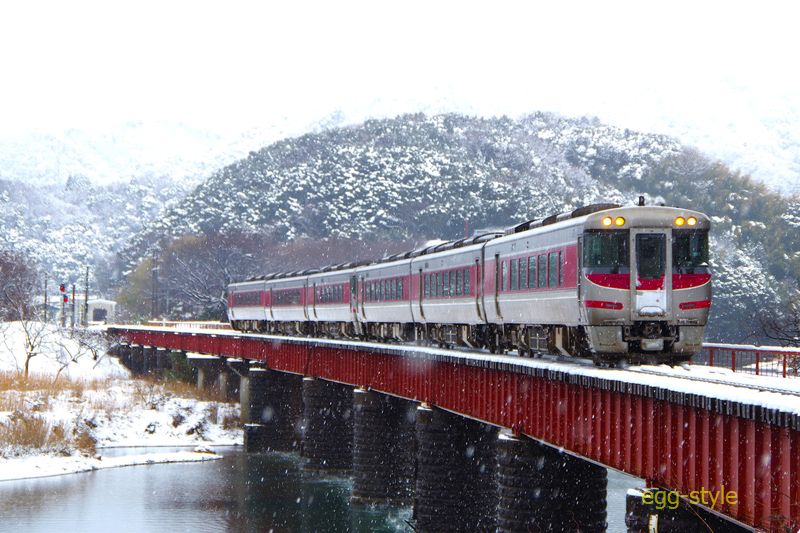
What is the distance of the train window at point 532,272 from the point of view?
31.5 m

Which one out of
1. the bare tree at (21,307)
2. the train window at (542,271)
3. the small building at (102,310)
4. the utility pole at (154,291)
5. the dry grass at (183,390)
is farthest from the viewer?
the small building at (102,310)

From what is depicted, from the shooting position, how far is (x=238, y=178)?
181m

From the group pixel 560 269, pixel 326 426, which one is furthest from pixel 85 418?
pixel 560 269

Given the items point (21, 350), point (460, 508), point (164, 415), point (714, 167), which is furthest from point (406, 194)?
point (460, 508)

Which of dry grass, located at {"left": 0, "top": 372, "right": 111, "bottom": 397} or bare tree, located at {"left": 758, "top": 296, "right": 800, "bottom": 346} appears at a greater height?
bare tree, located at {"left": 758, "top": 296, "right": 800, "bottom": 346}

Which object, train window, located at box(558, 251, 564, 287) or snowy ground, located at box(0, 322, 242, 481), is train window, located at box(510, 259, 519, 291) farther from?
snowy ground, located at box(0, 322, 242, 481)

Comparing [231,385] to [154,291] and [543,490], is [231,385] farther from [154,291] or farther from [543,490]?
[154,291]

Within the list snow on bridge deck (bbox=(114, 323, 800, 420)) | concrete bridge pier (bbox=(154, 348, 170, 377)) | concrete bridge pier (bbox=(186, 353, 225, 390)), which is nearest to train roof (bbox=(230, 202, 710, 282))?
snow on bridge deck (bbox=(114, 323, 800, 420))

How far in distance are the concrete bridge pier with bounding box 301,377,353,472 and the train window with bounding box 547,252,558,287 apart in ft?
93.5

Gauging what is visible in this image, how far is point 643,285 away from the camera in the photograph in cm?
2731

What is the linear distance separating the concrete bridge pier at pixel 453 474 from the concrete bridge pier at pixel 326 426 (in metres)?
17.6

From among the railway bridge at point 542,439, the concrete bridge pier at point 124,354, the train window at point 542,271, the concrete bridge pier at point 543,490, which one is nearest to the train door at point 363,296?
the railway bridge at point 542,439

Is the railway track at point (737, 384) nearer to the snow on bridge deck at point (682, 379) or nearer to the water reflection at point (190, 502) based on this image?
the snow on bridge deck at point (682, 379)

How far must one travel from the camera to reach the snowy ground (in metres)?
60.4
